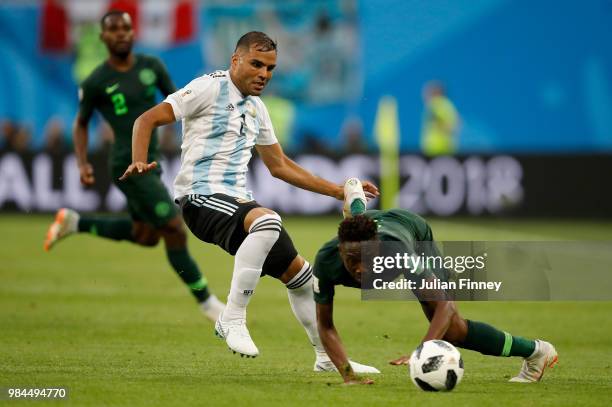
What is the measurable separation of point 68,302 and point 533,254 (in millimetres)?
4955

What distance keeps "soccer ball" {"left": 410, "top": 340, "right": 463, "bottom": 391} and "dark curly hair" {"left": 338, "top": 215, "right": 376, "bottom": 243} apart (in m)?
0.69

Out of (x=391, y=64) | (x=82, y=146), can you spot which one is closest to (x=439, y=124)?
(x=391, y=64)

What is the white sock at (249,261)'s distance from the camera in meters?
7.34

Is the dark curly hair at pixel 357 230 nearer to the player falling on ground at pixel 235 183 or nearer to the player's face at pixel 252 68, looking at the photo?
the player falling on ground at pixel 235 183

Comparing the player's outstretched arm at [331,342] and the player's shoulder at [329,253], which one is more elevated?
the player's shoulder at [329,253]

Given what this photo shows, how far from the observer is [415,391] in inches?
270

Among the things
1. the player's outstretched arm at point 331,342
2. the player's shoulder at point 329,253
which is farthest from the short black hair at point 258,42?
the player's outstretched arm at point 331,342

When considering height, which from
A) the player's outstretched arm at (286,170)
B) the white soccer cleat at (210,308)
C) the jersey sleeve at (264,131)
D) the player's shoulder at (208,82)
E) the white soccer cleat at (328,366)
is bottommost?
the white soccer cleat at (328,366)

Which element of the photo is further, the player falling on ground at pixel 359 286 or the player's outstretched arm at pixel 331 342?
the player's outstretched arm at pixel 331 342

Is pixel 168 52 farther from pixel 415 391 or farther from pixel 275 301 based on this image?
pixel 415 391

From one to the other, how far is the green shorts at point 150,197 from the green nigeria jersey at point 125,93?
174mm

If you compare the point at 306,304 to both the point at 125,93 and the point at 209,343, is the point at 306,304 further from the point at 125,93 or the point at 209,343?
the point at 125,93

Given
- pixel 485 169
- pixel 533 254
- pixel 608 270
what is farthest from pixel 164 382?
pixel 485 169

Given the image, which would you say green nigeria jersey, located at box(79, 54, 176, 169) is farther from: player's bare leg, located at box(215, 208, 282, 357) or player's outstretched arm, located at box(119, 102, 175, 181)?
player's bare leg, located at box(215, 208, 282, 357)
